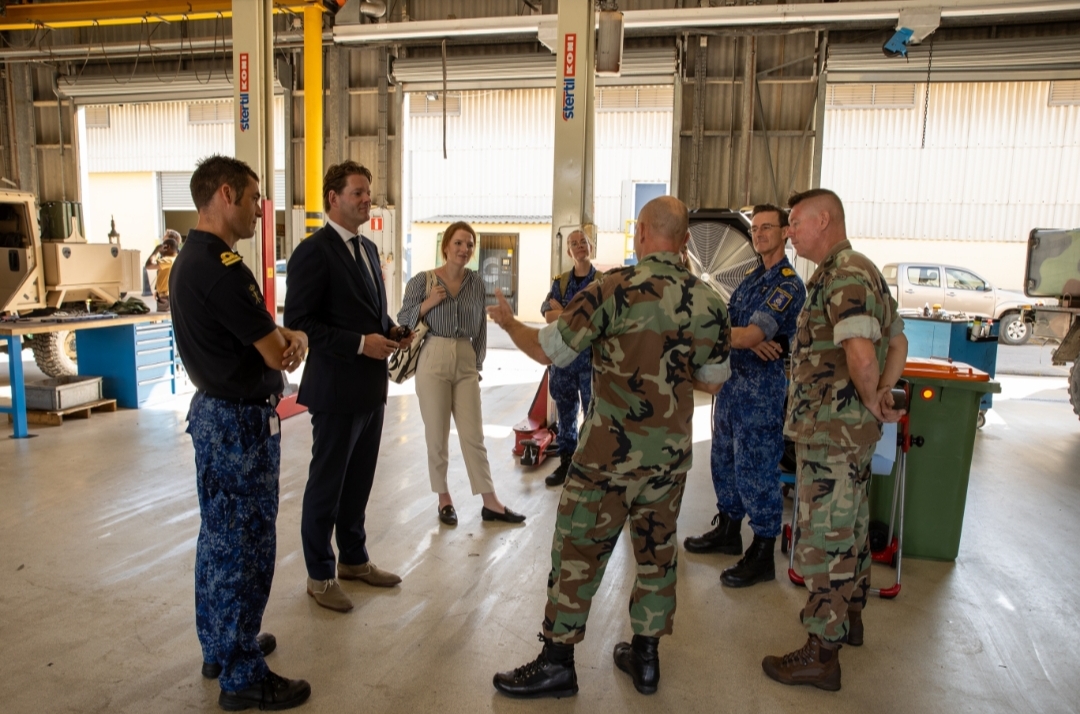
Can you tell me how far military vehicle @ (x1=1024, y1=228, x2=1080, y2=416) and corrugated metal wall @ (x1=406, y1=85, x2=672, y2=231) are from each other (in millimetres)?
9266

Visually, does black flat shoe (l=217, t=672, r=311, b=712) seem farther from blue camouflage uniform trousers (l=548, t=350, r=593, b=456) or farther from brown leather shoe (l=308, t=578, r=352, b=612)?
blue camouflage uniform trousers (l=548, t=350, r=593, b=456)

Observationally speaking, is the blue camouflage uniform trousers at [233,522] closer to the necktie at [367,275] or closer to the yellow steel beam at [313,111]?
the necktie at [367,275]

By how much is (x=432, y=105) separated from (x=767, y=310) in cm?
1166

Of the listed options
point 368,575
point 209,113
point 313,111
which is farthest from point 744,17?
point 209,113

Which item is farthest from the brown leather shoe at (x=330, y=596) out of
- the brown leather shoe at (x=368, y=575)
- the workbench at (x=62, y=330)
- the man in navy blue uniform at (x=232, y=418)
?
the workbench at (x=62, y=330)

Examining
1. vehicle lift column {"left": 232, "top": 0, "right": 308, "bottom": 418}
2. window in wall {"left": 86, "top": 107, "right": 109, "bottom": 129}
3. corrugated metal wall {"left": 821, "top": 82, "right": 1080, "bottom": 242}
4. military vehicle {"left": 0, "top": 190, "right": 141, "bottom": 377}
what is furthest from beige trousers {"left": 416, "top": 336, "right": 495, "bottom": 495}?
window in wall {"left": 86, "top": 107, "right": 109, "bottom": 129}

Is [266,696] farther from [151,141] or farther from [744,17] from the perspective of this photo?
[151,141]

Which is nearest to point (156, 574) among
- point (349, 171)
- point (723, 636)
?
point (349, 171)

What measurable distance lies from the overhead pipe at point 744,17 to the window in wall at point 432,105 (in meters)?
3.96

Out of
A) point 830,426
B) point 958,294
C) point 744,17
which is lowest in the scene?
point 830,426

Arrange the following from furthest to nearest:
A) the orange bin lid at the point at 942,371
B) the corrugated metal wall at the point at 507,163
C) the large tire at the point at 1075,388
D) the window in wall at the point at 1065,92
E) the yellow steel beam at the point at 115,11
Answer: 1. the corrugated metal wall at the point at 507,163
2. the window in wall at the point at 1065,92
3. the yellow steel beam at the point at 115,11
4. the large tire at the point at 1075,388
5. the orange bin lid at the point at 942,371

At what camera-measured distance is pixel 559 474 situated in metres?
4.84

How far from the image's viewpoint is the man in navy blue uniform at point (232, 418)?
2.13m

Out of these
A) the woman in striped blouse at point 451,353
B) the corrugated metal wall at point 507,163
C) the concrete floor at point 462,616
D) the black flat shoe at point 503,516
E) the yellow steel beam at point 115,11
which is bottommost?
the concrete floor at point 462,616
